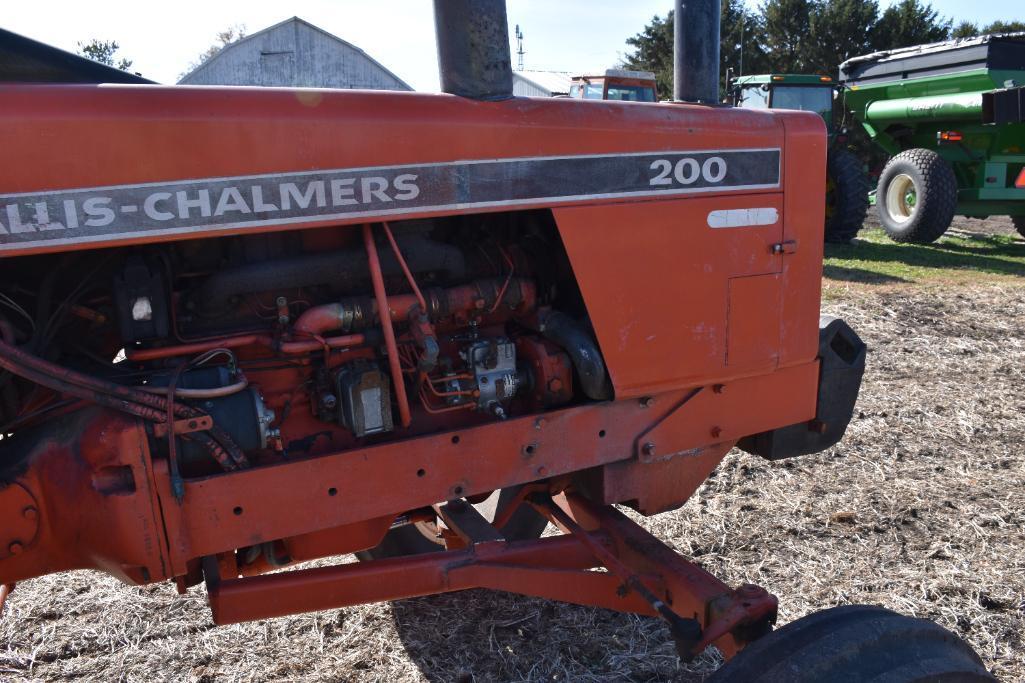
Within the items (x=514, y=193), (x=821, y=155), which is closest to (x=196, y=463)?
(x=514, y=193)

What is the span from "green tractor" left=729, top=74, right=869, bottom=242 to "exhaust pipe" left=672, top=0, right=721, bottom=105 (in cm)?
785

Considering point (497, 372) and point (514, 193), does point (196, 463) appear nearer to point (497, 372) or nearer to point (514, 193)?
point (497, 372)

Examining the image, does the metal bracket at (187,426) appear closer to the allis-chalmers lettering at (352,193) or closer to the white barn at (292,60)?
the allis-chalmers lettering at (352,193)

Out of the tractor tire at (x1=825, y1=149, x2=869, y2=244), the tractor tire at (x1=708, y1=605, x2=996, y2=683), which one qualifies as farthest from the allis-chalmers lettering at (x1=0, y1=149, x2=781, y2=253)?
the tractor tire at (x1=825, y1=149, x2=869, y2=244)

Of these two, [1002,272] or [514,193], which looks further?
[1002,272]

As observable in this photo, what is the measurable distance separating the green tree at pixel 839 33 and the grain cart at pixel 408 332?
86.9ft

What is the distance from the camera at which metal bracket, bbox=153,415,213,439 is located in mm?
1904

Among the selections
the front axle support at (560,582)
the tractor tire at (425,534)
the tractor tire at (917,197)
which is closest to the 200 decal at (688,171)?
the front axle support at (560,582)

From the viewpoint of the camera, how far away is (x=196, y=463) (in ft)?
6.65

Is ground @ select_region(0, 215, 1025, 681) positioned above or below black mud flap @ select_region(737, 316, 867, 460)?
below

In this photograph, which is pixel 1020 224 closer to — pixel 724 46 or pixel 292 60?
pixel 724 46

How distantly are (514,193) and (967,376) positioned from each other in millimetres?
4678

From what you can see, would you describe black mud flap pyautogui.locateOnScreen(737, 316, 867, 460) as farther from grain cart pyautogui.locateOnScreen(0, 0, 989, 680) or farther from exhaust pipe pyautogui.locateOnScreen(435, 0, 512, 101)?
exhaust pipe pyautogui.locateOnScreen(435, 0, 512, 101)

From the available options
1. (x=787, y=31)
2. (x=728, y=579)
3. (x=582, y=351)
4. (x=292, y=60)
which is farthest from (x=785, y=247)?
(x=787, y=31)
